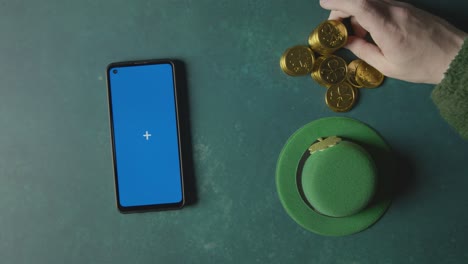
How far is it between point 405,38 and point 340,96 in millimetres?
142

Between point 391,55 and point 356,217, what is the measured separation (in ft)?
0.93

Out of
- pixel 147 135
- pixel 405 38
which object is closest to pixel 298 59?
pixel 405 38

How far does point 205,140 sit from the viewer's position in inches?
30.2

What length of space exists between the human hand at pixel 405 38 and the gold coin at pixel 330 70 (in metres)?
0.05

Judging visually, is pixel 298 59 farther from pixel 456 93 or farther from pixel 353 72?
pixel 456 93

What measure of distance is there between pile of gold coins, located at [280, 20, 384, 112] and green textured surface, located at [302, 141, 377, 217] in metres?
0.09

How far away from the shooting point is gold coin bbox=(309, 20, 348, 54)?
2.34 ft

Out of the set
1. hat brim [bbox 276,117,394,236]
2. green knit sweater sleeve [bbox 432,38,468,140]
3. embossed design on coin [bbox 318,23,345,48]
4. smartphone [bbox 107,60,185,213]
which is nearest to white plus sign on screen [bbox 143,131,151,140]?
smartphone [bbox 107,60,185,213]

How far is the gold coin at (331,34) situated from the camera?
71 cm

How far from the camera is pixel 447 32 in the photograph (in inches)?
27.4

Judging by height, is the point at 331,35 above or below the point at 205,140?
above

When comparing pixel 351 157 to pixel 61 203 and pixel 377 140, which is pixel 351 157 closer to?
pixel 377 140

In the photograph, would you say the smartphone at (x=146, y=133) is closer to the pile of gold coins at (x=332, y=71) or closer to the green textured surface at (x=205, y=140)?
the green textured surface at (x=205, y=140)

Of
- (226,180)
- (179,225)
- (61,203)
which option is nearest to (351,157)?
(226,180)
